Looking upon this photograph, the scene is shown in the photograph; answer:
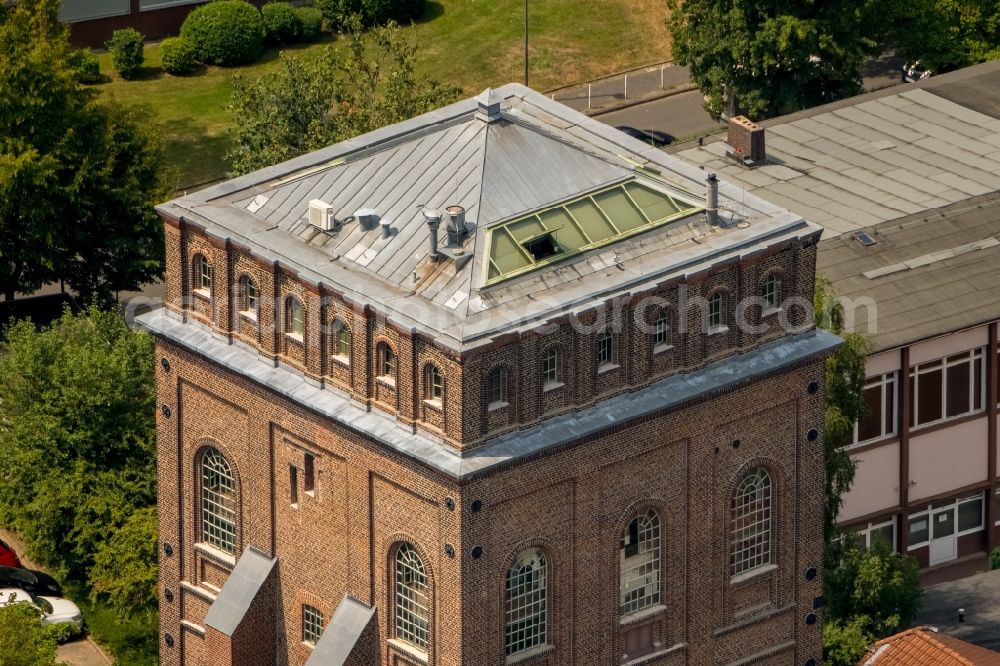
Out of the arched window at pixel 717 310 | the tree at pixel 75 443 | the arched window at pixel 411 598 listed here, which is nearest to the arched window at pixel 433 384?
the arched window at pixel 411 598

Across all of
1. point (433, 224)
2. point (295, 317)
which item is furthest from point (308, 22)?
point (433, 224)

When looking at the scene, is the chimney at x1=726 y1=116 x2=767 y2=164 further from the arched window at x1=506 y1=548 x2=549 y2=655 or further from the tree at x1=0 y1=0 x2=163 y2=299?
the arched window at x1=506 y1=548 x2=549 y2=655

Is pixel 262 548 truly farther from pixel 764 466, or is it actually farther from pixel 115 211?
pixel 115 211

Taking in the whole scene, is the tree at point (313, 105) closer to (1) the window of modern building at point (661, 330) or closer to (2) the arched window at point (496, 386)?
(1) the window of modern building at point (661, 330)

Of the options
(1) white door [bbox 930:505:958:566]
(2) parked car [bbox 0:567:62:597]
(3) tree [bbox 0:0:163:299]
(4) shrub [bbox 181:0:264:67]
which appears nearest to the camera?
(2) parked car [bbox 0:567:62:597]

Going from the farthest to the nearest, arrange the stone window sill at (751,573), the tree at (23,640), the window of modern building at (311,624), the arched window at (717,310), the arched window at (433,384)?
the tree at (23,640), the stone window sill at (751,573), the window of modern building at (311,624), the arched window at (717,310), the arched window at (433,384)

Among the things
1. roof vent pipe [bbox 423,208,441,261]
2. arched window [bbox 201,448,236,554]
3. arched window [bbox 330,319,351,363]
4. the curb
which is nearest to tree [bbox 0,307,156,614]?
arched window [bbox 201,448,236,554]

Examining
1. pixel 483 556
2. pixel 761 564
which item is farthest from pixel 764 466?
pixel 483 556
